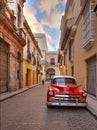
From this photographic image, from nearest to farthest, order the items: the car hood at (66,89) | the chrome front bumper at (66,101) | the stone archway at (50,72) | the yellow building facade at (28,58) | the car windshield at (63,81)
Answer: the chrome front bumper at (66,101)
the car hood at (66,89)
the car windshield at (63,81)
the yellow building facade at (28,58)
the stone archway at (50,72)

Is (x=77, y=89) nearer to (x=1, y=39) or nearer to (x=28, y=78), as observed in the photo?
(x=1, y=39)

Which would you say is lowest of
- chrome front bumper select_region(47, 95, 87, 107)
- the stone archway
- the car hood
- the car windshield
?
chrome front bumper select_region(47, 95, 87, 107)

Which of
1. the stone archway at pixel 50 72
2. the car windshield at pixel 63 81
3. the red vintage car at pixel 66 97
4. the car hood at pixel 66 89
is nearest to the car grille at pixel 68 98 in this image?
the red vintage car at pixel 66 97

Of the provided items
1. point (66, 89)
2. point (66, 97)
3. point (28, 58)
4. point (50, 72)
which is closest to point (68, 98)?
point (66, 97)

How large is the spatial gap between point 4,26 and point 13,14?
4.35 metres

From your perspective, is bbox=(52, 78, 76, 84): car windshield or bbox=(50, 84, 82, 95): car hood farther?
bbox=(52, 78, 76, 84): car windshield

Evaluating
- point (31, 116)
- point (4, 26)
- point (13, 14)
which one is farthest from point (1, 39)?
point (31, 116)

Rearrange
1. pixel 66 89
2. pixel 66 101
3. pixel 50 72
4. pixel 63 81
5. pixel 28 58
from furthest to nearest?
1. pixel 50 72
2. pixel 28 58
3. pixel 63 81
4. pixel 66 89
5. pixel 66 101

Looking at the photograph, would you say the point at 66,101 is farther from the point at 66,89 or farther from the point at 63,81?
the point at 63,81

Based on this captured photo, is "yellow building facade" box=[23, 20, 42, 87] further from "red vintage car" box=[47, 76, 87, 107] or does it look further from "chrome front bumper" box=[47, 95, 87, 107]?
"chrome front bumper" box=[47, 95, 87, 107]

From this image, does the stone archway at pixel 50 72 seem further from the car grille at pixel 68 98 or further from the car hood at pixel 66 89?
the car grille at pixel 68 98

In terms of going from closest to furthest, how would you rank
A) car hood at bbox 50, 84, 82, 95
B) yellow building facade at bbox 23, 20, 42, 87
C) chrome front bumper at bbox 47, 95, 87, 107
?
chrome front bumper at bbox 47, 95, 87, 107, car hood at bbox 50, 84, 82, 95, yellow building facade at bbox 23, 20, 42, 87

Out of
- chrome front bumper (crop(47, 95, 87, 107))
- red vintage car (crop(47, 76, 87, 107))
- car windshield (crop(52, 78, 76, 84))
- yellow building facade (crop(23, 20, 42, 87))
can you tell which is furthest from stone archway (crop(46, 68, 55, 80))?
chrome front bumper (crop(47, 95, 87, 107))

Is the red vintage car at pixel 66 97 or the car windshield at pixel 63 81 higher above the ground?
the car windshield at pixel 63 81
